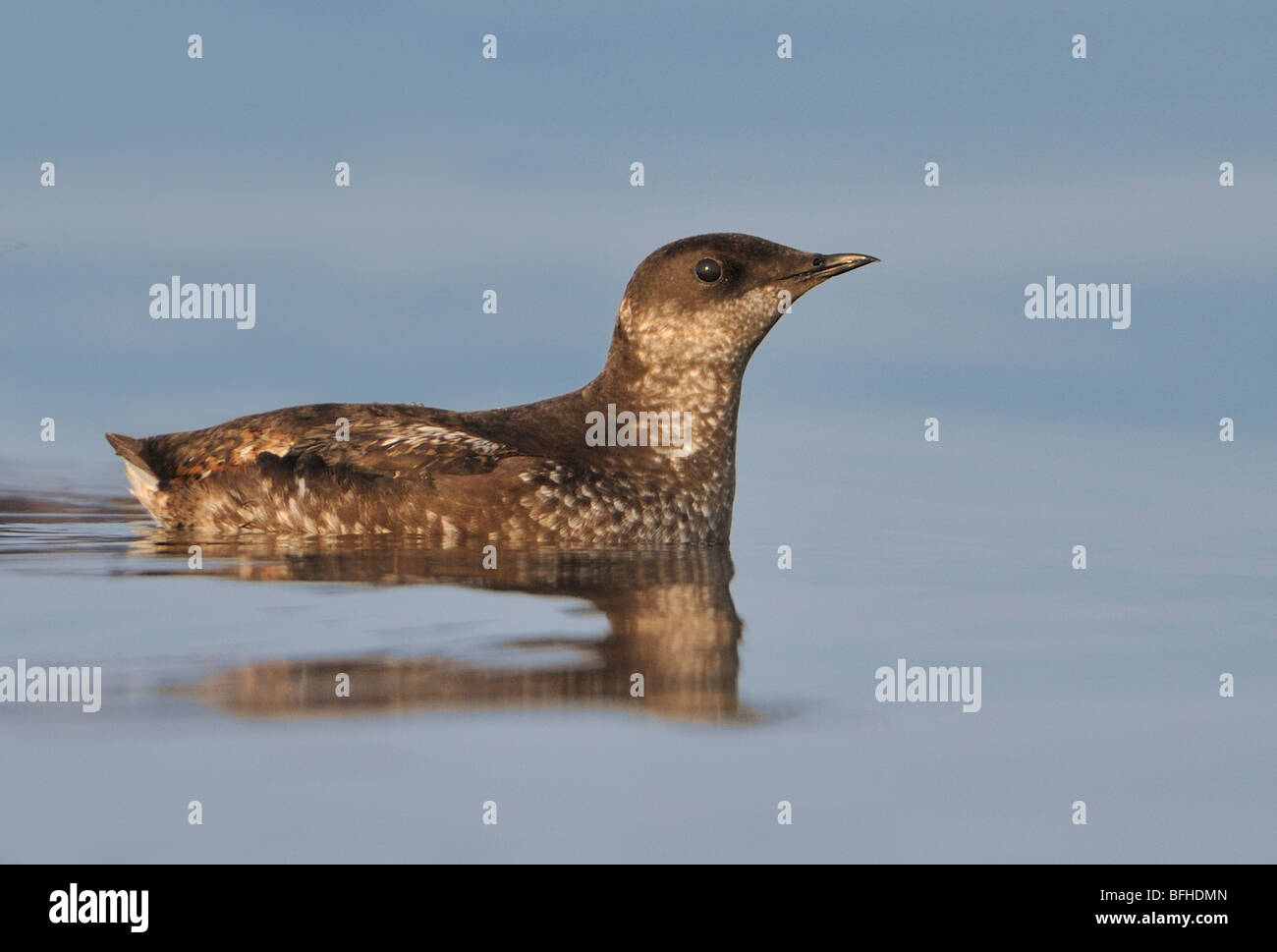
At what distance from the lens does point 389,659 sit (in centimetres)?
868

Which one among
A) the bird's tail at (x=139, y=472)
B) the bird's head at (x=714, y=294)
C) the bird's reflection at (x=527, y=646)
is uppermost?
the bird's head at (x=714, y=294)

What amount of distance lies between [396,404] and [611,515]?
2.02 m

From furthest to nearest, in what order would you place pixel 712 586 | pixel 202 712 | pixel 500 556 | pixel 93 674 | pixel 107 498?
pixel 107 498, pixel 500 556, pixel 712 586, pixel 93 674, pixel 202 712

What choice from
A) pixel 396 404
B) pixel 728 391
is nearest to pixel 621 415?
pixel 728 391

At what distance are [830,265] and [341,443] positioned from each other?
11.3ft

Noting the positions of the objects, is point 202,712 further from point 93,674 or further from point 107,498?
point 107,498

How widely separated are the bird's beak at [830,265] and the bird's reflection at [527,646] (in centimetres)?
192

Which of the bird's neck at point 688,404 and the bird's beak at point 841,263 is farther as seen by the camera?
the bird's neck at point 688,404

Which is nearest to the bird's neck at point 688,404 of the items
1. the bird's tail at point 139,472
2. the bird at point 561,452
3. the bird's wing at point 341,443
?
the bird at point 561,452

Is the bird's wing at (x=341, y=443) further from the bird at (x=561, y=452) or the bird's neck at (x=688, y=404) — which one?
the bird's neck at (x=688, y=404)

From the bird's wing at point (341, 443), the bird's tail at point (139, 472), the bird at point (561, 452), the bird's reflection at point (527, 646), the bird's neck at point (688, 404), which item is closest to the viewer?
the bird's reflection at point (527, 646)

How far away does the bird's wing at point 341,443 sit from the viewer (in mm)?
12117

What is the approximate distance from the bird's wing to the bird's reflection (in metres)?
0.57

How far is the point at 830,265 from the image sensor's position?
12.1 meters
